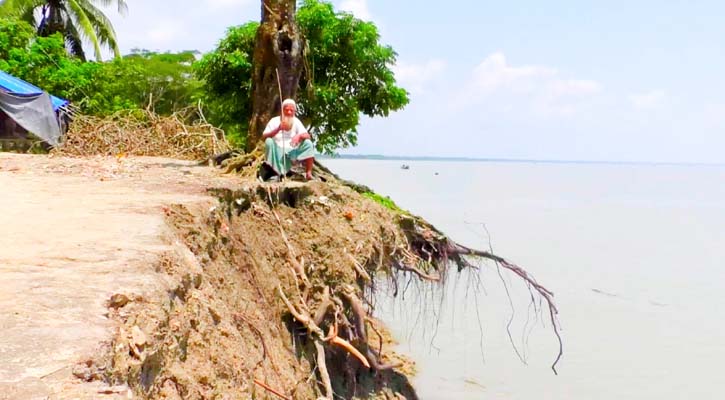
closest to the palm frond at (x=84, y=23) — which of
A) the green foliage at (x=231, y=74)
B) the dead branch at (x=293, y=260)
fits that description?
the green foliage at (x=231, y=74)

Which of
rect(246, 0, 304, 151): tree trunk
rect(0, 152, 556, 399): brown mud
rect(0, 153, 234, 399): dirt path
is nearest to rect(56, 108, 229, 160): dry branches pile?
rect(0, 152, 556, 399): brown mud

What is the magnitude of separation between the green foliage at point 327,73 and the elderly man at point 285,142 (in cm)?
624

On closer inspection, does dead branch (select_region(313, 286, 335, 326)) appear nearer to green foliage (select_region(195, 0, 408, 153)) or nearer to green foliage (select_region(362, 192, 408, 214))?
green foliage (select_region(362, 192, 408, 214))

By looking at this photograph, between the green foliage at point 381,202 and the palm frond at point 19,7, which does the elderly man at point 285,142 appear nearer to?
the green foliage at point 381,202

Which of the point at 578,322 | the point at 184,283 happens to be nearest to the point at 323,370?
the point at 184,283

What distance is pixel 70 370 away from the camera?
6.08ft

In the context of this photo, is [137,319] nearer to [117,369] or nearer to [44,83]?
[117,369]

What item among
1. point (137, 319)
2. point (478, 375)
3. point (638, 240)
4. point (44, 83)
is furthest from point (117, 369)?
point (638, 240)

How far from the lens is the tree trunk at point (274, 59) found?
7.88 m

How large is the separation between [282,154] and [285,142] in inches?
5.5

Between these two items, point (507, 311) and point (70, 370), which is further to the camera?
point (507, 311)

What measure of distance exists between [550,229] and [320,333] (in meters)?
24.8

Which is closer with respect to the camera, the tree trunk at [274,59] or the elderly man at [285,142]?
the elderly man at [285,142]

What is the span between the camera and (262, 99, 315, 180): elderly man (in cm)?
691
